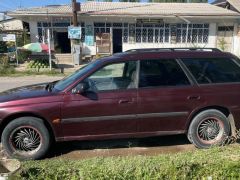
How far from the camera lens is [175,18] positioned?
23.7 metres

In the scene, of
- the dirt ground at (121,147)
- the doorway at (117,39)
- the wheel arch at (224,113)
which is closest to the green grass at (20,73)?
the doorway at (117,39)

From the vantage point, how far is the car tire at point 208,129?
5105 mm

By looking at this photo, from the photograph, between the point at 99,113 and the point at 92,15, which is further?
the point at 92,15

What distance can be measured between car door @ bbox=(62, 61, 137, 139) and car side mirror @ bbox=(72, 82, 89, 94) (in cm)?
5

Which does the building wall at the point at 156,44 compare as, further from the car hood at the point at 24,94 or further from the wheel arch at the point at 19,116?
the wheel arch at the point at 19,116

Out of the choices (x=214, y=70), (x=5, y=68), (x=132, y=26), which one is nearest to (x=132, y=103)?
(x=214, y=70)

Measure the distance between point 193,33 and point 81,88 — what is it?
21.8 m

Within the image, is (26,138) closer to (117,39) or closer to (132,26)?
(132,26)

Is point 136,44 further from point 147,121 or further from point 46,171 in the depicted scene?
point 46,171

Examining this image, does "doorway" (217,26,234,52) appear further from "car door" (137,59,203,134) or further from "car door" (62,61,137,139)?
"car door" (62,61,137,139)

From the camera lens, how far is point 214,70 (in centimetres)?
527

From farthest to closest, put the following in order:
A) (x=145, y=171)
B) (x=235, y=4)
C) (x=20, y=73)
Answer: (x=235, y=4) → (x=20, y=73) → (x=145, y=171)

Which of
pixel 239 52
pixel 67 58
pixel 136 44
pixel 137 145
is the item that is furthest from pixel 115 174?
pixel 239 52

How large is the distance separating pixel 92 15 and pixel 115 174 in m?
20.4
